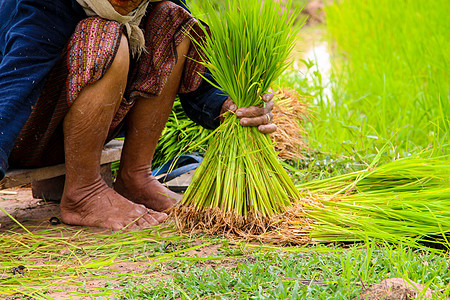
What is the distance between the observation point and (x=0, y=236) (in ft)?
6.99

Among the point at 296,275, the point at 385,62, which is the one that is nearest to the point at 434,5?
the point at 385,62

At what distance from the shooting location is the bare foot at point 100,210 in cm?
225

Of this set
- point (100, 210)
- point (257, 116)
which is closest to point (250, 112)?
point (257, 116)

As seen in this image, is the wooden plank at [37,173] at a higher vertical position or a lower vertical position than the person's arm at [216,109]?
lower

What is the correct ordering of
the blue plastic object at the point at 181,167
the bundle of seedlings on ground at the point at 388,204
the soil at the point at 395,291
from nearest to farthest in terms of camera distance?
the soil at the point at 395,291, the bundle of seedlings on ground at the point at 388,204, the blue plastic object at the point at 181,167

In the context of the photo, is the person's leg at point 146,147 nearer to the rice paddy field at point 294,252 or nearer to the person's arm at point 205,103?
the person's arm at point 205,103

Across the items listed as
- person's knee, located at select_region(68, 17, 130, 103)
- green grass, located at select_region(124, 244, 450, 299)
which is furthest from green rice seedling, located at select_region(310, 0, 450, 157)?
person's knee, located at select_region(68, 17, 130, 103)

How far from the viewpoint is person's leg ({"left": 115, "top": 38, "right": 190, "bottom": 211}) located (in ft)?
7.92

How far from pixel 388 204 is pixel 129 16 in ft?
4.47

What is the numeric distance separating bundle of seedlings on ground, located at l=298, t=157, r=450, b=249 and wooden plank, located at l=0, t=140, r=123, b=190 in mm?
1038

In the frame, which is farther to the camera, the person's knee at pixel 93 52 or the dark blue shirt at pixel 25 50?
the person's knee at pixel 93 52

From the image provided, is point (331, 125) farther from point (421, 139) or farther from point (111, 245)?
point (111, 245)

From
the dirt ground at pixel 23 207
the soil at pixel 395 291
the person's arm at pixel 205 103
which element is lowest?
the dirt ground at pixel 23 207

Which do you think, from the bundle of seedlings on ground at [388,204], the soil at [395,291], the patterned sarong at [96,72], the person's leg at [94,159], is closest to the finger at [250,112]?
the patterned sarong at [96,72]
